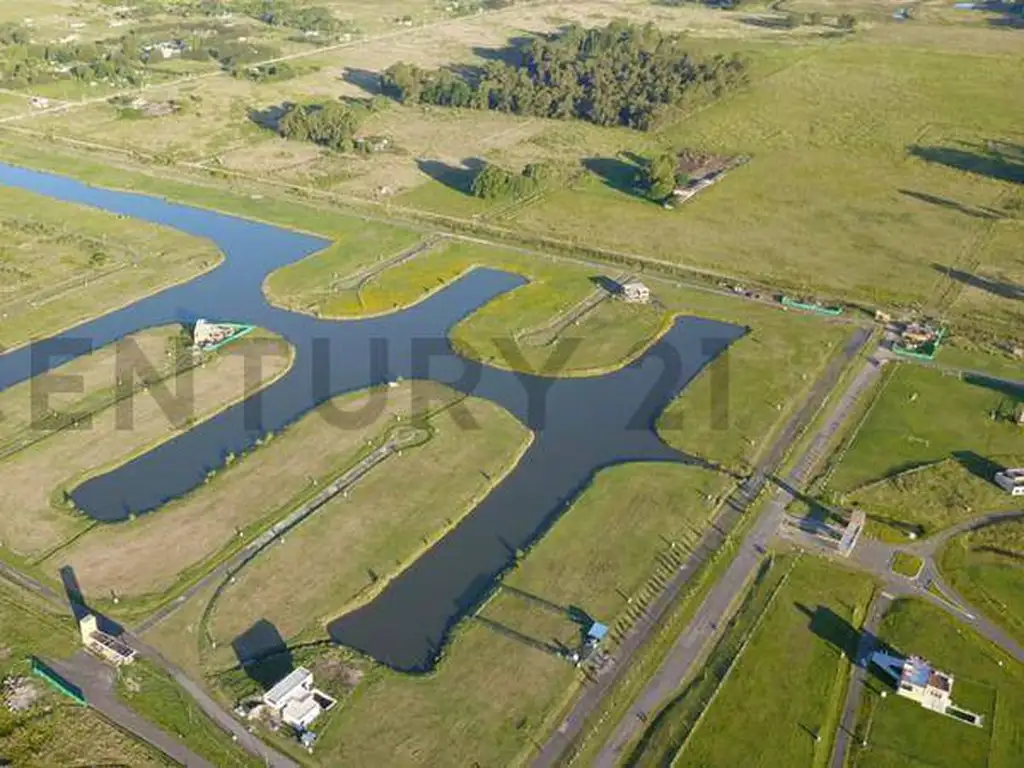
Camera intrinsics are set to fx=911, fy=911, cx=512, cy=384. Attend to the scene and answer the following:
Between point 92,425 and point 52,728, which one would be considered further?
point 92,425

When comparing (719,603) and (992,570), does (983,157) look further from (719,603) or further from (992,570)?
(719,603)

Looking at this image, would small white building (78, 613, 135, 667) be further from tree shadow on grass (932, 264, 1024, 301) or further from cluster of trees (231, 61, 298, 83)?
cluster of trees (231, 61, 298, 83)

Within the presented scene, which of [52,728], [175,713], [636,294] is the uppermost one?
[636,294]

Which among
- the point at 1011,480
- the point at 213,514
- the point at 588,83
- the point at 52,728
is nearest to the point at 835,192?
the point at 588,83

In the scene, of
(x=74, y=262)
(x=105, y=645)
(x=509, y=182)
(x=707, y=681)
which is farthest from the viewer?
(x=509, y=182)

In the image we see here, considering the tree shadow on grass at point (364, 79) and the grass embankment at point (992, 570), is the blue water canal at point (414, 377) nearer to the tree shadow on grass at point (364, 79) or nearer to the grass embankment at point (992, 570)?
the grass embankment at point (992, 570)

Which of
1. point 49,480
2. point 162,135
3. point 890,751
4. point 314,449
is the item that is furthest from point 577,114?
point 890,751

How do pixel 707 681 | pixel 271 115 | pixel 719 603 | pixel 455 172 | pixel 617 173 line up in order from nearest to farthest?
1. pixel 707 681
2. pixel 719 603
3. pixel 617 173
4. pixel 455 172
5. pixel 271 115

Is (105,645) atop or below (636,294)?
below

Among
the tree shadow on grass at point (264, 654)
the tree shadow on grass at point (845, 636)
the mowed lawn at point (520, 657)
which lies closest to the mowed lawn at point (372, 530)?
the tree shadow on grass at point (264, 654)
